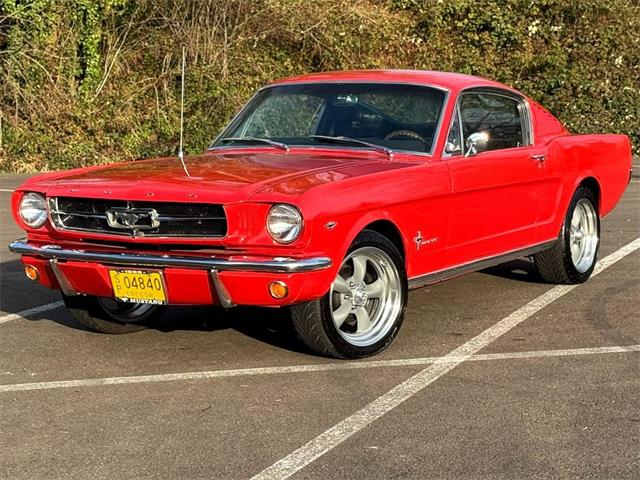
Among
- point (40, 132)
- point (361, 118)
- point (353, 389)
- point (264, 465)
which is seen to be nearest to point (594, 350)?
point (353, 389)

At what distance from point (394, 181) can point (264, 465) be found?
2.36 metres

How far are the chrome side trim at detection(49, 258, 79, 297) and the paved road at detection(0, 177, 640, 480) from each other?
0.38 meters

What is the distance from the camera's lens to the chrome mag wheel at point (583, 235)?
8633mm

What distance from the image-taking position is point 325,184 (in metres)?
6.02

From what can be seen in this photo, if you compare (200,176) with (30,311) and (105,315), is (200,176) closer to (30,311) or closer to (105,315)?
(105,315)

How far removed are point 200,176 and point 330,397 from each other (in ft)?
5.00

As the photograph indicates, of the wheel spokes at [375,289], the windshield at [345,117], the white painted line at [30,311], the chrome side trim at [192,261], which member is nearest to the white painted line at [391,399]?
the wheel spokes at [375,289]

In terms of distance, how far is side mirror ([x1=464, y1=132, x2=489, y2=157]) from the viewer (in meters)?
7.26

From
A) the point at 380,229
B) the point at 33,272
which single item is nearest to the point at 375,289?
the point at 380,229

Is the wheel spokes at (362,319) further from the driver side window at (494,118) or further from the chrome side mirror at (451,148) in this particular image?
the driver side window at (494,118)

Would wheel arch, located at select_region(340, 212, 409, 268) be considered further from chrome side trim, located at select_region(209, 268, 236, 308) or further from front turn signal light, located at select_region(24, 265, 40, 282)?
front turn signal light, located at select_region(24, 265, 40, 282)

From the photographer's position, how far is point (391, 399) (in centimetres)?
550

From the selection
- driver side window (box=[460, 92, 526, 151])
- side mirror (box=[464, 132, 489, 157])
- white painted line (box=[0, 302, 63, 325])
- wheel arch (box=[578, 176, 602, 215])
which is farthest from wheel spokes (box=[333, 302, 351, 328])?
wheel arch (box=[578, 176, 602, 215])

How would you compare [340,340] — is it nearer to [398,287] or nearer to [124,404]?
[398,287]
